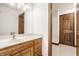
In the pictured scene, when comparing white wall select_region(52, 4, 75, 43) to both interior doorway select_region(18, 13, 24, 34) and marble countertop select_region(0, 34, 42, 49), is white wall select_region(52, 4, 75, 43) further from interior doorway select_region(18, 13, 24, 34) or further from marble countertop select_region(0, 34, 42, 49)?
interior doorway select_region(18, 13, 24, 34)

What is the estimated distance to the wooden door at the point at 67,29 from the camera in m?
1.41

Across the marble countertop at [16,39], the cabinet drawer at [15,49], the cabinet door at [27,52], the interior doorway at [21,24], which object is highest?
the interior doorway at [21,24]

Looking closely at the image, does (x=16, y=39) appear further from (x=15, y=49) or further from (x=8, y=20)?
(x=8, y=20)

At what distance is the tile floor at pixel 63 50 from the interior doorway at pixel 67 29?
2.3 inches

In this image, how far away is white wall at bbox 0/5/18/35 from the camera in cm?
140

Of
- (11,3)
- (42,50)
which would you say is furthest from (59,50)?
(11,3)

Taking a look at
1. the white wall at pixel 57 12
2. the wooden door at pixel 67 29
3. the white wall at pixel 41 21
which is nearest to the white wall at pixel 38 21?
the white wall at pixel 41 21

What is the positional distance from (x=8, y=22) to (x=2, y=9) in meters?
0.19

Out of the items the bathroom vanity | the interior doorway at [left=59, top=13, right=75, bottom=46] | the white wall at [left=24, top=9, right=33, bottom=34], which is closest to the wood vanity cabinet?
the bathroom vanity

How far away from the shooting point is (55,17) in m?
1.44

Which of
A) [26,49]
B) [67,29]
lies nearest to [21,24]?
[26,49]

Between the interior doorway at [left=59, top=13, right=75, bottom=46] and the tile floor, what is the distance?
0.06 m

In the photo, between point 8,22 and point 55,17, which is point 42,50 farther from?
point 8,22

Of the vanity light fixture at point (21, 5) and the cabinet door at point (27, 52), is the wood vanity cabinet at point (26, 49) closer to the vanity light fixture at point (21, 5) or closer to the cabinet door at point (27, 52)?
the cabinet door at point (27, 52)
